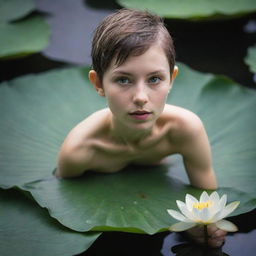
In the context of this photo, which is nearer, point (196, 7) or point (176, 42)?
point (196, 7)

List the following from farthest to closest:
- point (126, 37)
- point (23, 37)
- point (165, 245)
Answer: point (23, 37) < point (165, 245) < point (126, 37)

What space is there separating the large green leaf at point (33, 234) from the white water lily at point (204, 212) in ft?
0.90

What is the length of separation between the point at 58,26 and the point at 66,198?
5.61ft

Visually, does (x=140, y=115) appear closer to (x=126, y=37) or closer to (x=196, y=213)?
(x=126, y=37)

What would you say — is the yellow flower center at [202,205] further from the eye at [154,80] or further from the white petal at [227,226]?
the eye at [154,80]

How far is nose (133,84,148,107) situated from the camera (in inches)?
59.4

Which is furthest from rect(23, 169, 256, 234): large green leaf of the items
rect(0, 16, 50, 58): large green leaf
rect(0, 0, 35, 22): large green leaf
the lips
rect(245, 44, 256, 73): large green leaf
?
rect(0, 0, 35, 22): large green leaf

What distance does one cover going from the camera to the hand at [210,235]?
167 cm

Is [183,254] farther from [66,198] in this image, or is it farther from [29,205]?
[29,205]

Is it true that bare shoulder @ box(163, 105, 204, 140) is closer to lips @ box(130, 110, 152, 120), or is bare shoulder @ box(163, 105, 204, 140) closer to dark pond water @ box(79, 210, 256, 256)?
→ lips @ box(130, 110, 152, 120)

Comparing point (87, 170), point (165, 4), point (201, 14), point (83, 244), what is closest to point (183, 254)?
point (83, 244)

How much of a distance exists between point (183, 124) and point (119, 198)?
348mm

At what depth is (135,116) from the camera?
1577 mm

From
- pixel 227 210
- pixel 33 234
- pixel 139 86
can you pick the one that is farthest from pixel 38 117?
pixel 227 210
